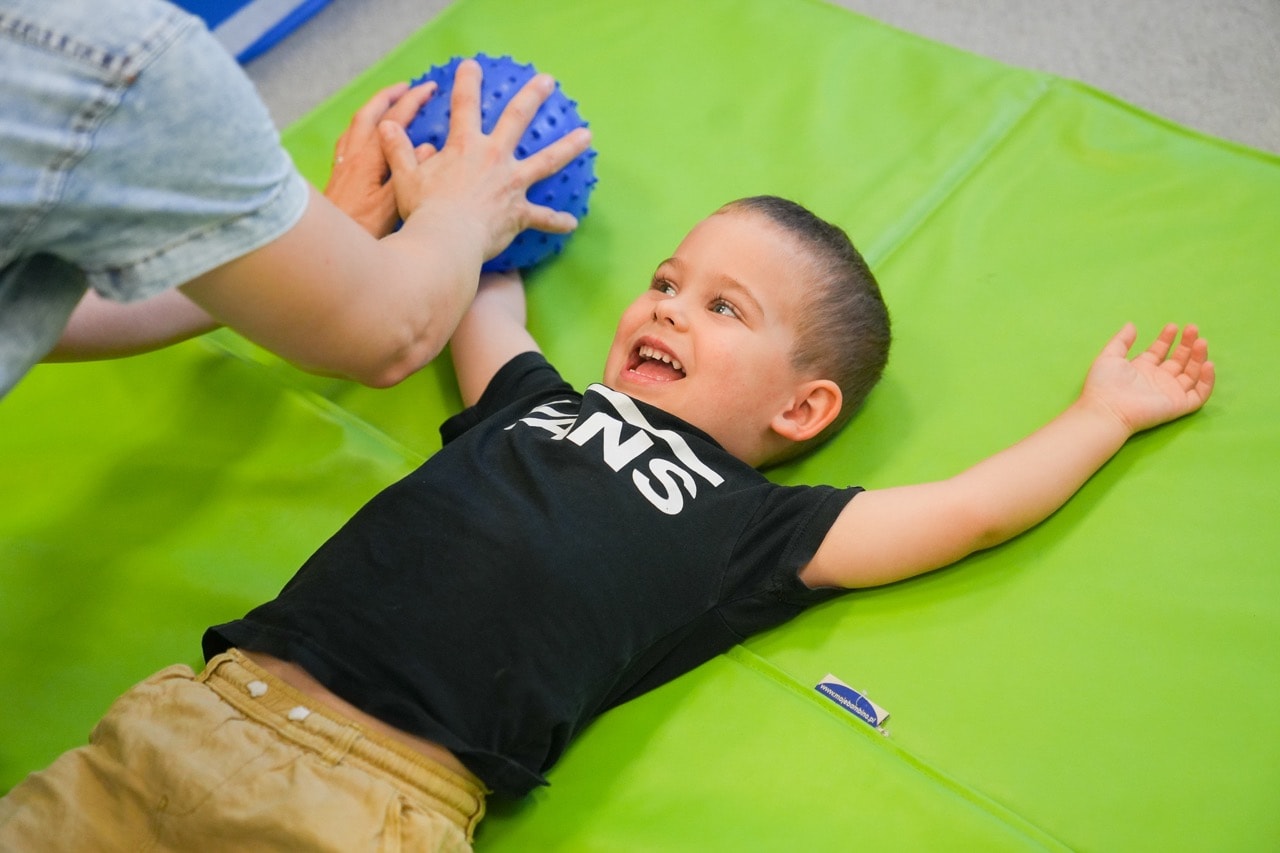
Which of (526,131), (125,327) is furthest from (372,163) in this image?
(125,327)

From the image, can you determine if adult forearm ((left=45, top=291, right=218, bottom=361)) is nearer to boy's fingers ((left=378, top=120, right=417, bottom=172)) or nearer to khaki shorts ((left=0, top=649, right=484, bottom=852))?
boy's fingers ((left=378, top=120, right=417, bottom=172))

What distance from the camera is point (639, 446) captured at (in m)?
1.15

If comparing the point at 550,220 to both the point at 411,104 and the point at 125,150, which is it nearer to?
the point at 411,104

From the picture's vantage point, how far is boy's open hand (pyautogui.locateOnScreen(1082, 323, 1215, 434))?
1258 mm

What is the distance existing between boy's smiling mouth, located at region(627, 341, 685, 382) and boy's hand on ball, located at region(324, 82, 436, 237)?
32cm

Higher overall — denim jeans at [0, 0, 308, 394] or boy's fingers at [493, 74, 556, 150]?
denim jeans at [0, 0, 308, 394]

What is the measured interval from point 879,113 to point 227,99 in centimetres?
124

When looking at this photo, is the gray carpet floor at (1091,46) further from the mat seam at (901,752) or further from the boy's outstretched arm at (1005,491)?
the mat seam at (901,752)

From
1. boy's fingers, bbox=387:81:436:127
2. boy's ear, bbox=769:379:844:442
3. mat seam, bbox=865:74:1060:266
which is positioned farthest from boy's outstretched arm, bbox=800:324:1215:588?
boy's fingers, bbox=387:81:436:127

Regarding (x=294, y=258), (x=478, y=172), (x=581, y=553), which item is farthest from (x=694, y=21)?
(x=294, y=258)

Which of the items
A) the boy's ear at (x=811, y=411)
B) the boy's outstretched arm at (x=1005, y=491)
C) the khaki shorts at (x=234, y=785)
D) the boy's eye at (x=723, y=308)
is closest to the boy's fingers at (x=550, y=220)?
the boy's eye at (x=723, y=308)

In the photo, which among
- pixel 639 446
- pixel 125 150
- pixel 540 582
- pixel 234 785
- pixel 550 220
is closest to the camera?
pixel 125 150

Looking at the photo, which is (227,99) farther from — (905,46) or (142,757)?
(905,46)

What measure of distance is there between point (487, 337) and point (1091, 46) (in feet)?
4.50
